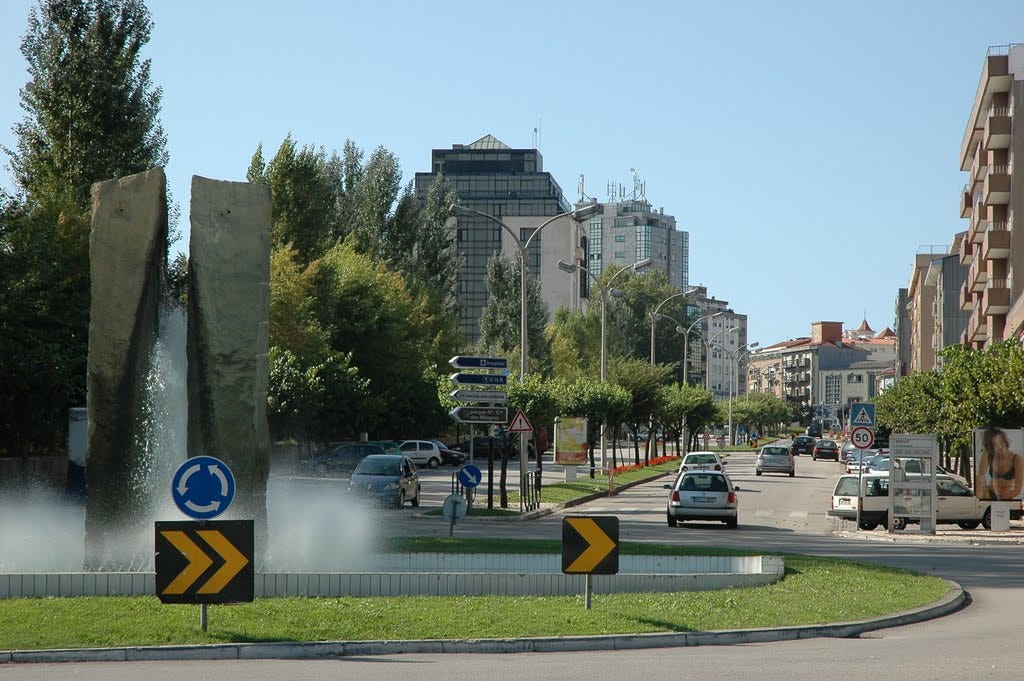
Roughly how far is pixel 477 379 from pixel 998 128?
152ft

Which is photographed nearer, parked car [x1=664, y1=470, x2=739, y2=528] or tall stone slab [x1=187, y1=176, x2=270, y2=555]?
tall stone slab [x1=187, y1=176, x2=270, y2=555]

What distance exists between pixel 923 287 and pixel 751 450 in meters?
24.8

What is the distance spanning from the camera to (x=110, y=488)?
15.3 m

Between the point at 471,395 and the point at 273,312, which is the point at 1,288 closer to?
the point at 471,395

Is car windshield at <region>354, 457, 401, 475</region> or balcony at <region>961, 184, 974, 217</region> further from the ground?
balcony at <region>961, 184, 974, 217</region>

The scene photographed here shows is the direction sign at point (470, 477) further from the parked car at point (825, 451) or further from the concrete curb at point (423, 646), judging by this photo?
the parked car at point (825, 451)

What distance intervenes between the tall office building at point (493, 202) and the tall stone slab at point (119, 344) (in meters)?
120

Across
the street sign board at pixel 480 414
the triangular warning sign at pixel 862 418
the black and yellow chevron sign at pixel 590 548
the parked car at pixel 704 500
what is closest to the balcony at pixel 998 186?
the triangular warning sign at pixel 862 418

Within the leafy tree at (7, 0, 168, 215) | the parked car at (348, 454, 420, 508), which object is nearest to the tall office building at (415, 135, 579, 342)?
the leafy tree at (7, 0, 168, 215)

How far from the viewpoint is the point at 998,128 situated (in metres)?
67.2

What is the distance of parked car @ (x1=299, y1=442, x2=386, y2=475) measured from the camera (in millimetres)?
53406

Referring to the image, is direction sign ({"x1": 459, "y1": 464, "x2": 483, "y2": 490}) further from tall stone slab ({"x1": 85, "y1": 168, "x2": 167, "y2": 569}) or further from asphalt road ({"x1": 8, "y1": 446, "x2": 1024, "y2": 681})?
tall stone slab ({"x1": 85, "y1": 168, "x2": 167, "y2": 569})

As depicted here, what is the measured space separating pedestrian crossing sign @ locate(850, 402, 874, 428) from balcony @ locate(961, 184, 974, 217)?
50.3m

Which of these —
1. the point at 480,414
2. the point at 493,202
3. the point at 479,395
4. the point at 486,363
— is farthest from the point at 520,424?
the point at 493,202
